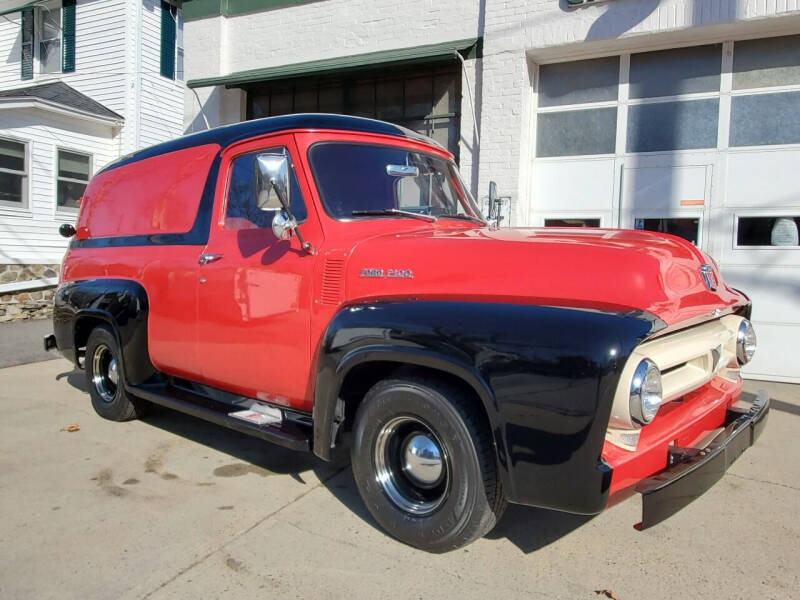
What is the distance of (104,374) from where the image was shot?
17.4 ft

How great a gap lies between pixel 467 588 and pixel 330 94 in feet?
27.1

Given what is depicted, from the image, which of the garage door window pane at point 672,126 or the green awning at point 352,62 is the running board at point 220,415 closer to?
the green awning at point 352,62

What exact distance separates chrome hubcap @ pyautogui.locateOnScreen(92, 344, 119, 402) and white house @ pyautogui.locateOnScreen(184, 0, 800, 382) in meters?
4.87

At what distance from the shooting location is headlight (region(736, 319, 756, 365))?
126 inches

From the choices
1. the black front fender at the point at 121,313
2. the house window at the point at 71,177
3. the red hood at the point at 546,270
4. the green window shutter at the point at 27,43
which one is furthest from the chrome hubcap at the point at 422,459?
the green window shutter at the point at 27,43

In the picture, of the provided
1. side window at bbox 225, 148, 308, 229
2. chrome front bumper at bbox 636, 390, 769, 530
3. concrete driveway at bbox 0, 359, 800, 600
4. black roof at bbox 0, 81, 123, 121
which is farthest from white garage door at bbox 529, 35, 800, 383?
black roof at bbox 0, 81, 123, 121

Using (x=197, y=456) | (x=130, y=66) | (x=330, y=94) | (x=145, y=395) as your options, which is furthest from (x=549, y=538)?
(x=130, y=66)

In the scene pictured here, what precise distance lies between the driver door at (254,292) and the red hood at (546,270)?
16.2 inches

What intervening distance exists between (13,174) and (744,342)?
13.2 m

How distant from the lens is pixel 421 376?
2816 mm

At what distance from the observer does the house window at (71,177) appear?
43.0ft

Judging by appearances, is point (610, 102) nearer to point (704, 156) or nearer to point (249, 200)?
point (704, 156)

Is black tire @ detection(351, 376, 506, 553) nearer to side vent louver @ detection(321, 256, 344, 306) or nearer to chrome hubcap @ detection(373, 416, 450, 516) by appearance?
chrome hubcap @ detection(373, 416, 450, 516)

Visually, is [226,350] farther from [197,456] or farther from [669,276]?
[669,276]
